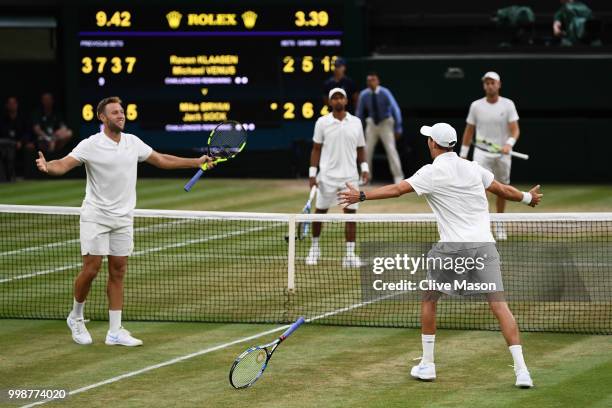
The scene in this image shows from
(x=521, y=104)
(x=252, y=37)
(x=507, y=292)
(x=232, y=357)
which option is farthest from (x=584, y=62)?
(x=232, y=357)

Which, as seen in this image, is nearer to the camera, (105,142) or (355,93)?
(105,142)

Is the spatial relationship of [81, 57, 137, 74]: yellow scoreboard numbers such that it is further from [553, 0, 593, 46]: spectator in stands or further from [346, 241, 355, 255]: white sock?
[346, 241, 355, 255]: white sock

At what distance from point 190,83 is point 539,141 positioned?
6.40 meters

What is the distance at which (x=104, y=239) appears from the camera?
11.5 meters

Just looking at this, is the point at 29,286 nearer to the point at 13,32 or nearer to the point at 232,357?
the point at 232,357

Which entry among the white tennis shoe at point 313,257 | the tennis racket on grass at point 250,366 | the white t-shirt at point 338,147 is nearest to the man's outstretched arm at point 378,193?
the tennis racket on grass at point 250,366

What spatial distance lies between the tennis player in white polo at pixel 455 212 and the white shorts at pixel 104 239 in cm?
239

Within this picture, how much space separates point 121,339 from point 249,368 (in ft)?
6.32

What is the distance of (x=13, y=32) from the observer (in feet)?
87.3

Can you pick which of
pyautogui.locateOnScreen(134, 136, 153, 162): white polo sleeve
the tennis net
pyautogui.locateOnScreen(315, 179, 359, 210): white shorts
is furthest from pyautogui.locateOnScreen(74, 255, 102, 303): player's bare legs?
pyautogui.locateOnScreen(315, 179, 359, 210): white shorts

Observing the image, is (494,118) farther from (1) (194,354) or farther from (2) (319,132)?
(1) (194,354)

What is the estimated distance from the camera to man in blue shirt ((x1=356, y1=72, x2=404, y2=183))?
22.3 metres

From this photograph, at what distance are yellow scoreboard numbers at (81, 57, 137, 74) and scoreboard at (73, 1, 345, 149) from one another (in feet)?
0.06

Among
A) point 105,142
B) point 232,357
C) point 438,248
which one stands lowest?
point 232,357
